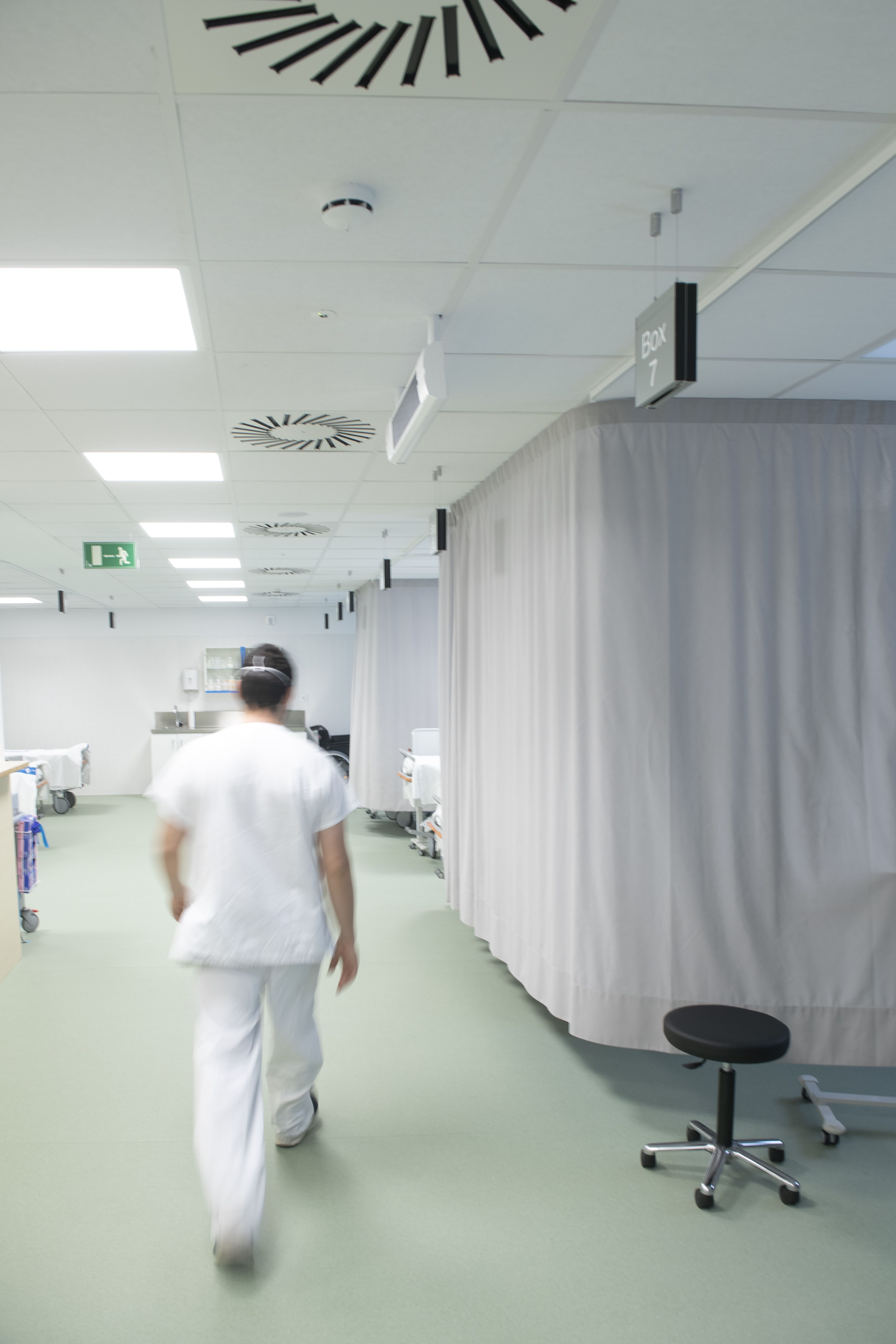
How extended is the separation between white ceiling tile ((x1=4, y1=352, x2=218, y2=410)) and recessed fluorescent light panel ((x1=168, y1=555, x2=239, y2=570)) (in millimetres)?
4489

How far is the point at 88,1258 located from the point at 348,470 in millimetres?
3721

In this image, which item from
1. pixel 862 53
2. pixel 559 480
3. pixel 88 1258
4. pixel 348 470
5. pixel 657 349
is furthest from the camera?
pixel 348 470

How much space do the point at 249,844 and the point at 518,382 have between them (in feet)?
6.87

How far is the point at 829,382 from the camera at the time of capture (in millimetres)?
3557

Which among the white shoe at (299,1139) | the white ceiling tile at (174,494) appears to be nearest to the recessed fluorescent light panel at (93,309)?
the white ceiling tile at (174,494)

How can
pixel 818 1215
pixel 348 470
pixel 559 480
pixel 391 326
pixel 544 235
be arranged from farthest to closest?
pixel 348 470, pixel 559 480, pixel 391 326, pixel 818 1215, pixel 544 235

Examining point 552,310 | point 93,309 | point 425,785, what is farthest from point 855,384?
point 425,785

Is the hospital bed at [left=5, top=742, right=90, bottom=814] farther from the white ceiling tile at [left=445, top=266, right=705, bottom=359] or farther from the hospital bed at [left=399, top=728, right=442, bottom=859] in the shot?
the white ceiling tile at [left=445, top=266, right=705, bottom=359]

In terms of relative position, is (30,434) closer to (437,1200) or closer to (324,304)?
(324,304)

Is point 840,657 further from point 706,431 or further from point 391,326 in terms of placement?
point 391,326

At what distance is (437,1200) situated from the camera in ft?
9.22

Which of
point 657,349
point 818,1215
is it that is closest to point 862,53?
point 657,349

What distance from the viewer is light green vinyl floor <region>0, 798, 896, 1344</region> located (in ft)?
7.54

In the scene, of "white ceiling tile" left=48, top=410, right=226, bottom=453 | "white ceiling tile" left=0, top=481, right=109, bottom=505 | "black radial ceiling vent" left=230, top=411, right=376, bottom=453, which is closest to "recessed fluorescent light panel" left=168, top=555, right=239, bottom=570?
"white ceiling tile" left=0, top=481, right=109, bottom=505
